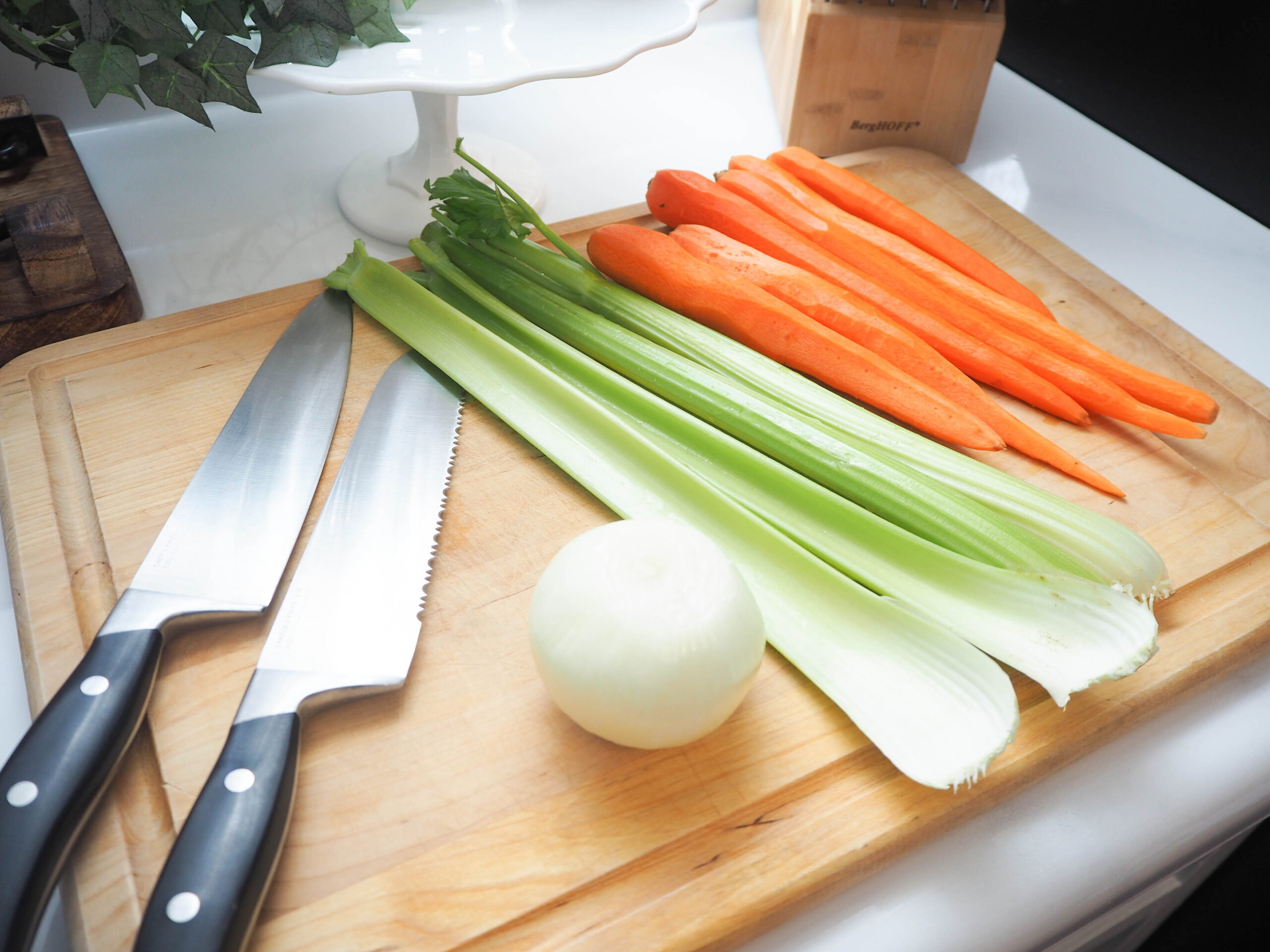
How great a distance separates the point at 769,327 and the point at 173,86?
65 centimetres

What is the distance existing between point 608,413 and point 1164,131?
1148 mm

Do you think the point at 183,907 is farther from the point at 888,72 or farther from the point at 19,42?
the point at 888,72

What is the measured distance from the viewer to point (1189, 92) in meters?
1.38

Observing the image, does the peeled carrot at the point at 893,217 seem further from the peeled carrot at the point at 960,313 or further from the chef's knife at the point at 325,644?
the chef's knife at the point at 325,644

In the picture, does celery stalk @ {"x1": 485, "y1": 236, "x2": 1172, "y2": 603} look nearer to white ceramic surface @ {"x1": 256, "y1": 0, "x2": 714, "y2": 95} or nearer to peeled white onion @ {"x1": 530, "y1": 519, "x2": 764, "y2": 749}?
white ceramic surface @ {"x1": 256, "y1": 0, "x2": 714, "y2": 95}

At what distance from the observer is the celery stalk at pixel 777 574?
0.67 m

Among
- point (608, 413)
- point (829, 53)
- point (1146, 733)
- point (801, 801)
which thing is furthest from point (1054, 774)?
point (829, 53)

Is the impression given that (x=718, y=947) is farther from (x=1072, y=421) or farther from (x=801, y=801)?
(x=1072, y=421)

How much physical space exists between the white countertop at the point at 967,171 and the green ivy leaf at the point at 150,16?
1.09ft

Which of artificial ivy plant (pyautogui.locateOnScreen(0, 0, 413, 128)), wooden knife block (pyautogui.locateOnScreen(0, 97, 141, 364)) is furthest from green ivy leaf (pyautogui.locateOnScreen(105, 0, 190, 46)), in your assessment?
wooden knife block (pyautogui.locateOnScreen(0, 97, 141, 364))

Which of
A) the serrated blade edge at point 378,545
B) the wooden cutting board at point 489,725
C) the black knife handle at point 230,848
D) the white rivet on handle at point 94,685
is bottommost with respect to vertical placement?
the wooden cutting board at point 489,725

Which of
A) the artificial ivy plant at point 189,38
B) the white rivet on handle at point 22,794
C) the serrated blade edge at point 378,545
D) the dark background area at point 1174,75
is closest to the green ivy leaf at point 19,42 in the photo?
the artificial ivy plant at point 189,38

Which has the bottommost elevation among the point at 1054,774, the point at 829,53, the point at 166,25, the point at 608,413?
Result: the point at 1054,774

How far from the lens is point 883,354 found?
100 cm
